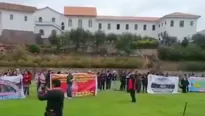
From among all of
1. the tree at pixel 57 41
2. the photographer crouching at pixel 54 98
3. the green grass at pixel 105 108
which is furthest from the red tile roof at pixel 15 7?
the photographer crouching at pixel 54 98

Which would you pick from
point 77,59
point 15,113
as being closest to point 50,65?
point 77,59

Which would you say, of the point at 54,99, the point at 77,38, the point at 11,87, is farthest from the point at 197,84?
the point at 77,38

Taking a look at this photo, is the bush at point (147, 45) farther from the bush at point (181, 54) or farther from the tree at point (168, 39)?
the tree at point (168, 39)

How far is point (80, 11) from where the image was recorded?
134 metres

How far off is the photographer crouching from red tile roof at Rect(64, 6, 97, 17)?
121 meters

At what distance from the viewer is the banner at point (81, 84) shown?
29422mm

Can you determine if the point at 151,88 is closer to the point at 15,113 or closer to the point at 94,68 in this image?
the point at 15,113

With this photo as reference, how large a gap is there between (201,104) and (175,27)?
103 metres

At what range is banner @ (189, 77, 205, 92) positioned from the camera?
38.5 meters

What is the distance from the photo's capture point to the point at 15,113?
2077 cm

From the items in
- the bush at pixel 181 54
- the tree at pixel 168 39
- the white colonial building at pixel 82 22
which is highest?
the white colonial building at pixel 82 22

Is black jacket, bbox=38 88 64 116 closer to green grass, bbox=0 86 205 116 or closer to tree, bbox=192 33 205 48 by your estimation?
green grass, bbox=0 86 205 116

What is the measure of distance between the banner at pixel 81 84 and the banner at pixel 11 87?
2.28 meters

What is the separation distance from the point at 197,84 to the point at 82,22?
314ft
